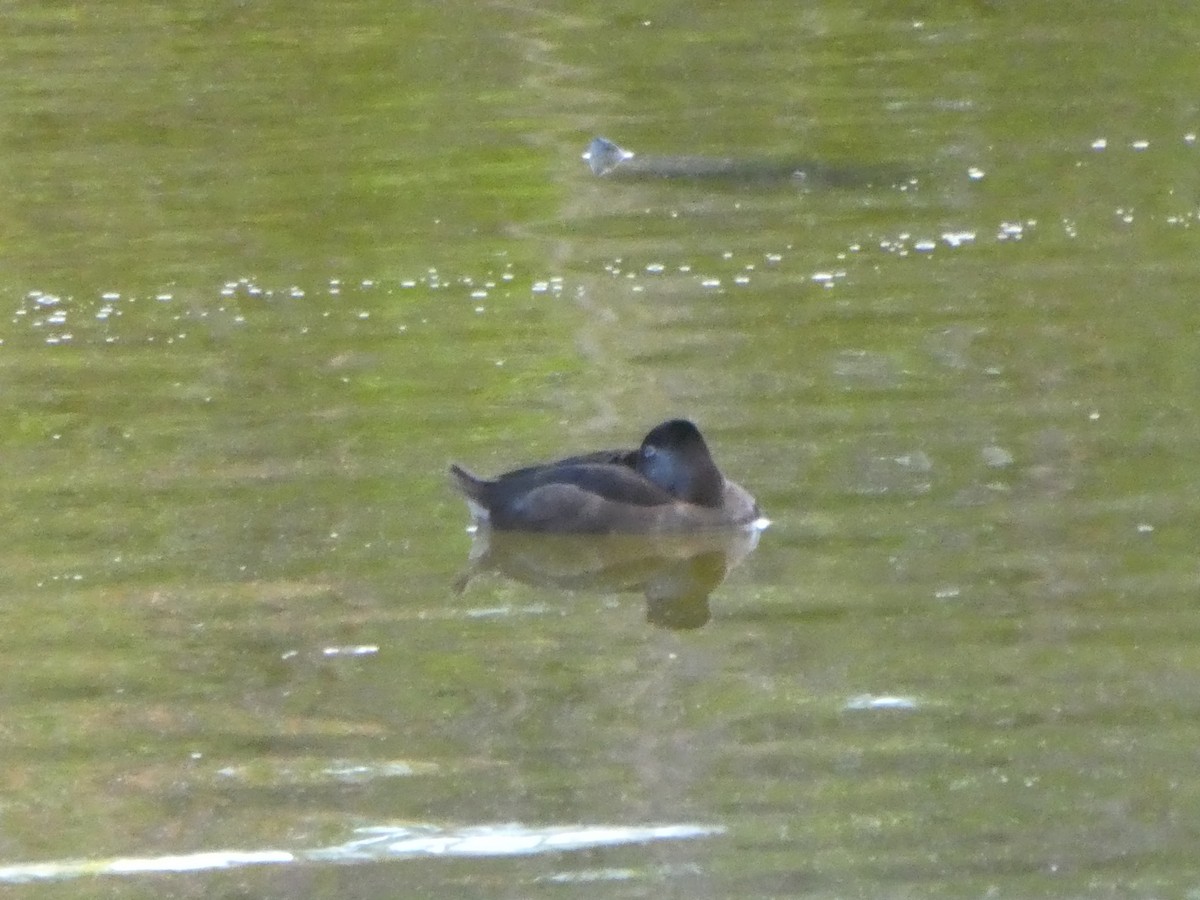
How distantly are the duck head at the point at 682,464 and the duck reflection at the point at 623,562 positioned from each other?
0.16m

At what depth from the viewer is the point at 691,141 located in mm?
18562

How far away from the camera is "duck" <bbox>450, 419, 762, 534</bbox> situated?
10.0 metres

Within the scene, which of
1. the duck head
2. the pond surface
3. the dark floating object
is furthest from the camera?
the dark floating object

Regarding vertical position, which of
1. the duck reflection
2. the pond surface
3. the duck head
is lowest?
the duck reflection

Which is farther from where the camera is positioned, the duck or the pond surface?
the duck

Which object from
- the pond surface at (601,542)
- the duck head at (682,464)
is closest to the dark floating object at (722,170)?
the pond surface at (601,542)

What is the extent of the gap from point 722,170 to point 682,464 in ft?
24.4

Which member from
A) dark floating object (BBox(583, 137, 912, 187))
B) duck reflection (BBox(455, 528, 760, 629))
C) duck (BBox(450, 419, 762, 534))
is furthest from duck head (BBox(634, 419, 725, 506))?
dark floating object (BBox(583, 137, 912, 187))

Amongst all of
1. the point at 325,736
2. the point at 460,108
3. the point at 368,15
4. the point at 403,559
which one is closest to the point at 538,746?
the point at 325,736

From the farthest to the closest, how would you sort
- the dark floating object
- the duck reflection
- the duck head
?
the dark floating object < the duck head < the duck reflection

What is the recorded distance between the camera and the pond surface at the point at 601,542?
285 inches

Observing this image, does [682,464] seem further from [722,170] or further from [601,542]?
[722,170]

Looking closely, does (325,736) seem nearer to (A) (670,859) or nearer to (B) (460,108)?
(A) (670,859)

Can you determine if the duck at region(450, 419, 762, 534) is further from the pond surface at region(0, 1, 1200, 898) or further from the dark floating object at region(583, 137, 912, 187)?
the dark floating object at region(583, 137, 912, 187)
